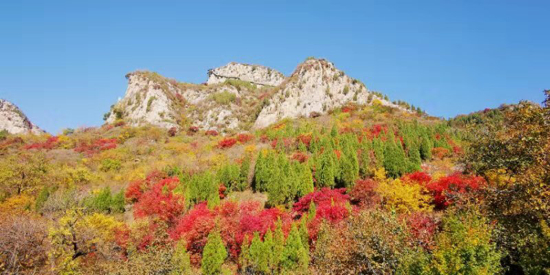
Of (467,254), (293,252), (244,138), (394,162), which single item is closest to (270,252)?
(293,252)

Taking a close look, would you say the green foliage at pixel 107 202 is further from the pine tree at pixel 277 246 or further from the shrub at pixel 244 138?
the shrub at pixel 244 138

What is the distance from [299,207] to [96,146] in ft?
210

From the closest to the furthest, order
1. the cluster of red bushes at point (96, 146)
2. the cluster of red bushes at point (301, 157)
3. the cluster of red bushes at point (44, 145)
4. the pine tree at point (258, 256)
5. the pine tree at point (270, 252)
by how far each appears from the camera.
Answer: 1. the pine tree at point (258, 256)
2. the pine tree at point (270, 252)
3. the cluster of red bushes at point (301, 157)
4. the cluster of red bushes at point (96, 146)
5. the cluster of red bushes at point (44, 145)

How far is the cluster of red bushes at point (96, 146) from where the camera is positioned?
252 feet

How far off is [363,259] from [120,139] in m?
82.8

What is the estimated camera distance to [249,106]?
129 metres

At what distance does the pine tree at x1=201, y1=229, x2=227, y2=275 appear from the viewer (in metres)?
29.1

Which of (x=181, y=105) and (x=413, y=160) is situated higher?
(x=181, y=105)

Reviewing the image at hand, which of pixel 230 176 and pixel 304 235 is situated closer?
pixel 304 235

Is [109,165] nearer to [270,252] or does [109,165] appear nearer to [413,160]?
[270,252]

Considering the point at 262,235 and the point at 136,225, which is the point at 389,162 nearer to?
the point at 262,235

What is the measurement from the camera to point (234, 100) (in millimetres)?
129375

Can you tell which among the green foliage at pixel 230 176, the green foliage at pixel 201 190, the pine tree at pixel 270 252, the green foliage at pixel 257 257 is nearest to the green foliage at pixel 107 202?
the green foliage at pixel 201 190

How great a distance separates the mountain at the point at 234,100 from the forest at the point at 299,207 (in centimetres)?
2912
